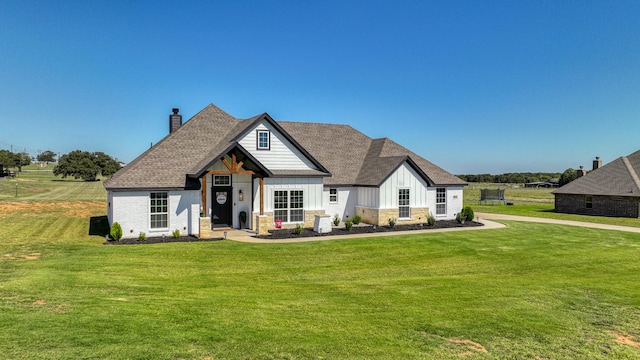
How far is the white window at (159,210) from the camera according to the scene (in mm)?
21453

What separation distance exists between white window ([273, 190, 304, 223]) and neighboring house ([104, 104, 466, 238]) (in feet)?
0.21

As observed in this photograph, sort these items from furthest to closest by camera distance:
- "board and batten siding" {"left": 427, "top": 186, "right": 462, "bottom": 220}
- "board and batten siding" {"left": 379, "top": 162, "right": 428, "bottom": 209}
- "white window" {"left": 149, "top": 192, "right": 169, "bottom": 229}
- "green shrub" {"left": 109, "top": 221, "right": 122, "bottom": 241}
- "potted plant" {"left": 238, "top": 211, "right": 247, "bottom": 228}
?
"board and batten siding" {"left": 427, "top": 186, "right": 462, "bottom": 220} < "board and batten siding" {"left": 379, "top": 162, "right": 428, "bottom": 209} < "potted plant" {"left": 238, "top": 211, "right": 247, "bottom": 228} < "white window" {"left": 149, "top": 192, "right": 169, "bottom": 229} < "green shrub" {"left": 109, "top": 221, "right": 122, "bottom": 241}

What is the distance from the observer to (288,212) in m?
25.1

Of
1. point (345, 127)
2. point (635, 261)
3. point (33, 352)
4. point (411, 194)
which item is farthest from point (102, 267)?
point (345, 127)

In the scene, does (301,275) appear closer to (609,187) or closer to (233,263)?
(233,263)

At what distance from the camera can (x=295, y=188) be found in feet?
82.3

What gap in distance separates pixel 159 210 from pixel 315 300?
1427cm

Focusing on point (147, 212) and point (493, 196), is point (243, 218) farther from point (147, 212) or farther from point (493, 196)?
point (493, 196)

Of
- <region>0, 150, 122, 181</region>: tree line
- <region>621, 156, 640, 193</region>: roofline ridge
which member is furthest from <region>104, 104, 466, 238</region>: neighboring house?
<region>0, 150, 122, 181</region>: tree line

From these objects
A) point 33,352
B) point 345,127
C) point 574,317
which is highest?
point 345,127

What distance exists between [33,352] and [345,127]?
29.8 m

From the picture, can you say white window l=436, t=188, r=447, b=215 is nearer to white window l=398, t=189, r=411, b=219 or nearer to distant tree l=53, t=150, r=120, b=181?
white window l=398, t=189, r=411, b=219

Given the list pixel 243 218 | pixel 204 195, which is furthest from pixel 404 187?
pixel 204 195

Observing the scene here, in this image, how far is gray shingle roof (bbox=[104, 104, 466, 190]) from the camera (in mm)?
21984
